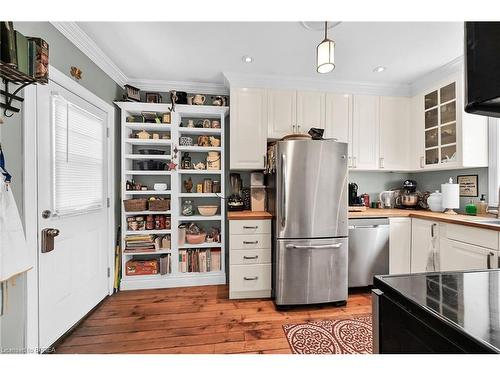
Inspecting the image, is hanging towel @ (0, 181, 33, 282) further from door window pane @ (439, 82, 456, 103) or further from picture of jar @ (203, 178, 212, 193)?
door window pane @ (439, 82, 456, 103)

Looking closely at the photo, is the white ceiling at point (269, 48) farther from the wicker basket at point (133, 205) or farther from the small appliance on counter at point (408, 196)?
the wicker basket at point (133, 205)

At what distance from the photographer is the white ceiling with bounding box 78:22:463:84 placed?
1843mm

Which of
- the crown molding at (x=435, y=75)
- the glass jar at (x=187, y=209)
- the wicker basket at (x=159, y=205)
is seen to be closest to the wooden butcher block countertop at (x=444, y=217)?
the crown molding at (x=435, y=75)

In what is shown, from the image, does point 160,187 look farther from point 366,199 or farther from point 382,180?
point 382,180

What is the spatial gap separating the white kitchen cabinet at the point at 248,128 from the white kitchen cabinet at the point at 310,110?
0.45 meters

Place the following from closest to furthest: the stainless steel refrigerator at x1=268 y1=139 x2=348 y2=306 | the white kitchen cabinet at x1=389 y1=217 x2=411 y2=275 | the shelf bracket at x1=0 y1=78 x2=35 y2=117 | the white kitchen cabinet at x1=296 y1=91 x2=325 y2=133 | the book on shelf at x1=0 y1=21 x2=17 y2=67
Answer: the book on shelf at x1=0 y1=21 x2=17 y2=67 → the shelf bracket at x1=0 y1=78 x2=35 y2=117 → the stainless steel refrigerator at x1=268 y1=139 x2=348 y2=306 → the white kitchen cabinet at x1=389 y1=217 x2=411 y2=275 → the white kitchen cabinet at x1=296 y1=91 x2=325 y2=133

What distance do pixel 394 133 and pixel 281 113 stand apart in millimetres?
1568

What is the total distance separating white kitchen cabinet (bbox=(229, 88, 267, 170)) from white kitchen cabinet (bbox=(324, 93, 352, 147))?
0.82 metres

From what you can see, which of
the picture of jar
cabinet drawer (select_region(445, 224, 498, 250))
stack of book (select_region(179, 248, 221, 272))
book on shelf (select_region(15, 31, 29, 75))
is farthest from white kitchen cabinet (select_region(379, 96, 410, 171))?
book on shelf (select_region(15, 31, 29, 75))

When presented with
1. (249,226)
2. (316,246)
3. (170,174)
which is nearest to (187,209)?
(170,174)

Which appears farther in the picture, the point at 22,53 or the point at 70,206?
the point at 70,206

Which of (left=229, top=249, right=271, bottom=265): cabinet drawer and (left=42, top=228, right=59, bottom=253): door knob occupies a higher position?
(left=42, top=228, right=59, bottom=253): door knob

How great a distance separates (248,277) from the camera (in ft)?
7.72
